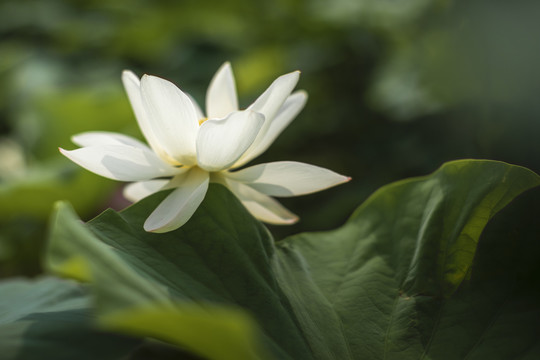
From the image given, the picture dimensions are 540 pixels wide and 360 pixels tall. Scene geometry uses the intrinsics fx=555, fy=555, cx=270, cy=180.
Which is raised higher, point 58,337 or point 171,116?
point 171,116

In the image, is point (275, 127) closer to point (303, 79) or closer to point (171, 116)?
point (171, 116)

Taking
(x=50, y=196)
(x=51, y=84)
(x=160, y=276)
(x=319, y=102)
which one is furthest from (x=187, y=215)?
(x=51, y=84)

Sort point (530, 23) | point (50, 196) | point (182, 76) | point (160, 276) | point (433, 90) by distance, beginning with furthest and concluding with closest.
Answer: point (182, 76), point (50, 196), point (433, 90), point (530, 23), point (160, 276)

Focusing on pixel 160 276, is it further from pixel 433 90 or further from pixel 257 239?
pixel 433 90

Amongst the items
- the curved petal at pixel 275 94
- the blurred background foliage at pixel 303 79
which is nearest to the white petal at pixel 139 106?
the curved petal at pixel 275 94

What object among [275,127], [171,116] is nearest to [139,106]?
[171,116]

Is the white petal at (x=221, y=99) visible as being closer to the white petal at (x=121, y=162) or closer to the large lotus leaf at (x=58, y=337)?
the white petal at (x=121, y=162)

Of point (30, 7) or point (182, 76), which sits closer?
point (182, 76)
